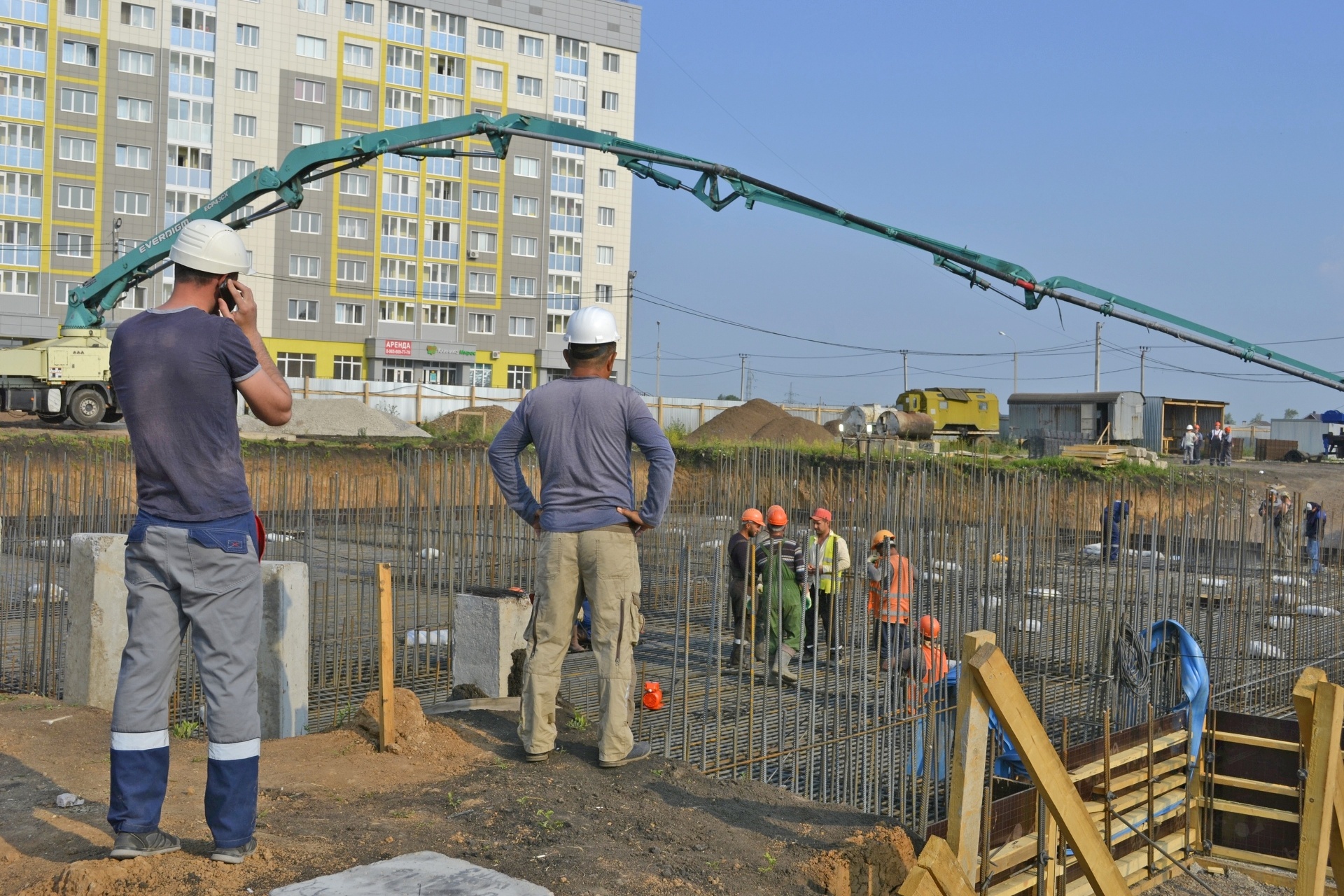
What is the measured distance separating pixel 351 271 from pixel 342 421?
20.1 meters

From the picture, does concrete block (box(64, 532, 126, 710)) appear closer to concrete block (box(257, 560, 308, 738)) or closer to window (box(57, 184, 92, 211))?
concrete block (box(257, 560, 308, 738))

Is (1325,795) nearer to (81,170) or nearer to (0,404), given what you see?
(0,404)

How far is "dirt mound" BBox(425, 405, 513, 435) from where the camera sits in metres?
28.5

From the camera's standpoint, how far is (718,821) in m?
3.75

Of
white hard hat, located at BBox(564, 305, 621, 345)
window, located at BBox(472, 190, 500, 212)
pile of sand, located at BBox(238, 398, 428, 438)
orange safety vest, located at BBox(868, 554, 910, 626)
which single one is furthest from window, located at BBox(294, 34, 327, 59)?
white hard hat, located at BBox(564, 305, 621, 345)

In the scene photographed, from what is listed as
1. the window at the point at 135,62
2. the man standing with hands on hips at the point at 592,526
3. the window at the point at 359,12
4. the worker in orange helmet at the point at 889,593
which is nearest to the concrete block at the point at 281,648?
the man standing with hands on hips at the point at 592,526

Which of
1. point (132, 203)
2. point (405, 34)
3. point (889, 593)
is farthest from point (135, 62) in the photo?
point (889, 593)

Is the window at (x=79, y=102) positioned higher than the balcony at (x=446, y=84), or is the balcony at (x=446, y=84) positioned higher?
the balcony at (x=446, y=84)

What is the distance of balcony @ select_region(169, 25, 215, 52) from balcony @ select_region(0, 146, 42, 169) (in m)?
6.17

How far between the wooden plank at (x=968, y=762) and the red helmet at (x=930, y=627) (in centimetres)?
299

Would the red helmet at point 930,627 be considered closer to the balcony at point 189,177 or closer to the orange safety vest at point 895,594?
the orange safety vest at point 895,594

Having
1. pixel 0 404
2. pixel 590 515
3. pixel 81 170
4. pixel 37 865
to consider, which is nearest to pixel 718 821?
pixel 590 515

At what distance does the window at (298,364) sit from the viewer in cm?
4488

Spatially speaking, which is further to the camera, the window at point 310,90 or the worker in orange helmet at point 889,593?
the window at point 310,90
